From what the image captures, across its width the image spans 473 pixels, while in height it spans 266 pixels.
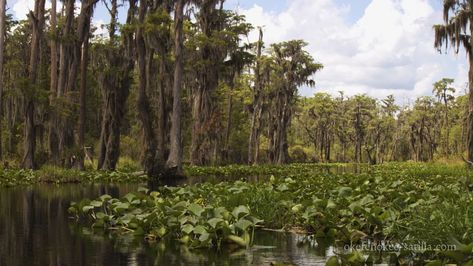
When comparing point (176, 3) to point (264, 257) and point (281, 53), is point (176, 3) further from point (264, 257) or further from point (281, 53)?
point (281, 53)

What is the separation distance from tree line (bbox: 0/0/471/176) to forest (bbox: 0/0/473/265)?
101 mm

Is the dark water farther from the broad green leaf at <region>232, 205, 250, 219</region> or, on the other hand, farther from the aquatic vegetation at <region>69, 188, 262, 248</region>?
the broad green leaf at <region>232, 205, 250, 219</region>

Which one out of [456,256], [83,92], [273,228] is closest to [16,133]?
[83,92]

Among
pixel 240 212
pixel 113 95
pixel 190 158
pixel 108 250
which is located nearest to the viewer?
pixel 108 250

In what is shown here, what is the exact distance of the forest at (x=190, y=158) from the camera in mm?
6477

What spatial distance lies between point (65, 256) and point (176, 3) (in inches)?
821

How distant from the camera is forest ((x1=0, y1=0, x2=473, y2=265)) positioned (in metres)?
6.48

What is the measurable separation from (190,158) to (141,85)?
12.3 m

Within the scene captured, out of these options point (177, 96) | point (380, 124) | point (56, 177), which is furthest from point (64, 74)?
point (380, 124)

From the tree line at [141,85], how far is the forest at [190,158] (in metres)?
A: 0.10

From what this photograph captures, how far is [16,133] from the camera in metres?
33.6

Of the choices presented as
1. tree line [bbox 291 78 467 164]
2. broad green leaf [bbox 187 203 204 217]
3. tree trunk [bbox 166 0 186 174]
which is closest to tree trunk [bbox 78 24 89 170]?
tree trunk [bbox 166 0 186 174]

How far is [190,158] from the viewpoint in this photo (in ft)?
121

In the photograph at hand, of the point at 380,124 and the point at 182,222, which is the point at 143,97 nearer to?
the point at 182,222
